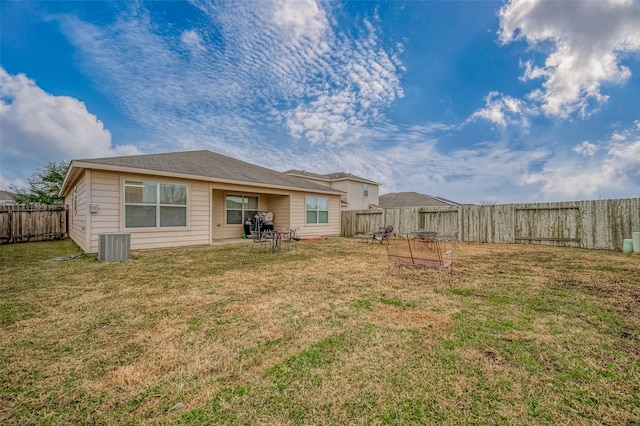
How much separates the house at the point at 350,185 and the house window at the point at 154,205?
1709 centimetres

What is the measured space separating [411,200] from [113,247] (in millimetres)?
29782

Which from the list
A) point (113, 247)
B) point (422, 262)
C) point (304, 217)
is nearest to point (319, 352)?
point (422, 262)

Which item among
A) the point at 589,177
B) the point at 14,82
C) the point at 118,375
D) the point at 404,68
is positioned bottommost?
the point at 118,375

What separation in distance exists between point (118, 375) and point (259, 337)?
46.3 inches

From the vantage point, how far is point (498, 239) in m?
12.0

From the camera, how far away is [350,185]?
27.5 m

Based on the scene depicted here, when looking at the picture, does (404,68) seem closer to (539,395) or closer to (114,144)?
(539,395)

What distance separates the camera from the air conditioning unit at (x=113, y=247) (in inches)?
270

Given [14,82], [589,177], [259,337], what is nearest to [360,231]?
[589,177]

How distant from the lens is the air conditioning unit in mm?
6855

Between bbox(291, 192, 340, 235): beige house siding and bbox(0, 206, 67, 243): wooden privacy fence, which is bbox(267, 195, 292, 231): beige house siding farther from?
bbox(0, 206, 67, 243): wooden privacy fence

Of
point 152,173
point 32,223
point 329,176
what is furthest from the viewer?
point 329,176

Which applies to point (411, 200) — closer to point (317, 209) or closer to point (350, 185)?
point (350, 185)

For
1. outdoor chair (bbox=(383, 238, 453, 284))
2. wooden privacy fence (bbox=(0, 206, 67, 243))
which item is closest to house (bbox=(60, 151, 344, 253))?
wooden privacy fence (bbox=(0, 206, 67, 243))
